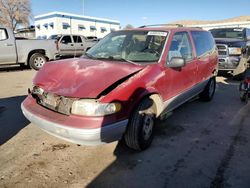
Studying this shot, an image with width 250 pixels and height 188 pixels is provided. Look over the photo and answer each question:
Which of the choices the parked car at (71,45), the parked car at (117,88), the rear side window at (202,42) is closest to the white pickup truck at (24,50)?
the parked car at (71,45)

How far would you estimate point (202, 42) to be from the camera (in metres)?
5.86

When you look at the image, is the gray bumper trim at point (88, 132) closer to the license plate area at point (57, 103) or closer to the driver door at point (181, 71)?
the license plate area at point (57, 103)

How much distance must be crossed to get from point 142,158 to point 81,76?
1423 mm

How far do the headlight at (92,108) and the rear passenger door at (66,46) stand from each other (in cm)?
1179

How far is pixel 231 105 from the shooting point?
251 inches

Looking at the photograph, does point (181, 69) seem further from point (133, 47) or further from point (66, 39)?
point (66, 39)

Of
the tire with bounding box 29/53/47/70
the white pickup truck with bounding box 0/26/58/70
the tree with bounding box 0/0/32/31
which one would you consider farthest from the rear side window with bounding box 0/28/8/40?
the tree with bounding box 0/0/32/31

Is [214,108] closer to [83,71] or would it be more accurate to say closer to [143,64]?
[143,64]

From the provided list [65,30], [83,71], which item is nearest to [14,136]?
[83,71]

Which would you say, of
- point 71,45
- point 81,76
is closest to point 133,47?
point 81,76

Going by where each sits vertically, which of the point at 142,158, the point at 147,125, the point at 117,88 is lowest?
the point at 142,158

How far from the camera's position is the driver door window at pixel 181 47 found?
452 centimetres

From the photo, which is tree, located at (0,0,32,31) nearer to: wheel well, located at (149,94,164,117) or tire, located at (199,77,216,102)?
tire, located at (199,77,216,102)

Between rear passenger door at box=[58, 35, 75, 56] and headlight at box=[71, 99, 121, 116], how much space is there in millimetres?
11789
